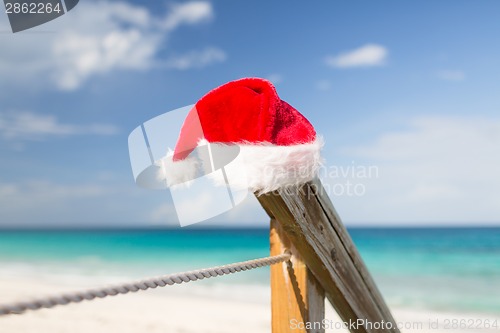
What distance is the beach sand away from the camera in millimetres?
4910

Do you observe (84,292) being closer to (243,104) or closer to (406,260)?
(243,104)

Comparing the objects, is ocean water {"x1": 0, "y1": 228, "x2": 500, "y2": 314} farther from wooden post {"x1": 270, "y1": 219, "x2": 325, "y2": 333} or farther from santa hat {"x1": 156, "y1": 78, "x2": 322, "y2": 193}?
santa hat {"x1": 156, "y1": 78, "x2": 322, "y2": 193}

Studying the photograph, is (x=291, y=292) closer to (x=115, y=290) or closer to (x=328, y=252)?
(x=328, y=252)

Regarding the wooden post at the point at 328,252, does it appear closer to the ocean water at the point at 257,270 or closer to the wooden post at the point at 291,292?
the wooden post at the point at 291,292

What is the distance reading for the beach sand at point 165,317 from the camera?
16.1ft

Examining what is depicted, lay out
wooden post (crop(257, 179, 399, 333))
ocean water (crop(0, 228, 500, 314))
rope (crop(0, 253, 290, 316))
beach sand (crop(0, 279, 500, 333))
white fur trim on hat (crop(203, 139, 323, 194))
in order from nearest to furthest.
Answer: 1. rope (crop(0, 253, 290, 316))
2. white fur trim on hat (crop(203, 139, 323, 194))
3. wooden post (crop(257, 179, 399, 333))
4. beach sand (crop(0, 279, 500, 333))
5. ocean water (crop(0, 228, 500, 314))

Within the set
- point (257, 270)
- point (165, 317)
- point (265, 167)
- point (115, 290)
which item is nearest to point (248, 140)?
point (265, 167)

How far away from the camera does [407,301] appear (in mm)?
8586

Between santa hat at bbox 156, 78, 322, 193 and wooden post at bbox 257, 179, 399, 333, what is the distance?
0.18 ft

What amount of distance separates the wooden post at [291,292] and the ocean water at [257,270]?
7877 millimetres

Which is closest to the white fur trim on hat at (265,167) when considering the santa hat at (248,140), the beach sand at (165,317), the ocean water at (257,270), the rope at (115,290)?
the santa hat at (248,140)

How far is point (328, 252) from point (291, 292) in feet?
0.42

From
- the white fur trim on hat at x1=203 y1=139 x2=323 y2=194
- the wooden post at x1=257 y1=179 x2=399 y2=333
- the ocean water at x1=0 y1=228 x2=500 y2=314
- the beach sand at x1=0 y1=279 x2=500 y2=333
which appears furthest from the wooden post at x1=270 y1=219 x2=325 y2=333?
the ocean water at x1=0 y1=228 x2=500 y2=314

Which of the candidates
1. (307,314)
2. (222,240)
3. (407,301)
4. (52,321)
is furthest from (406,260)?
(307,314)
